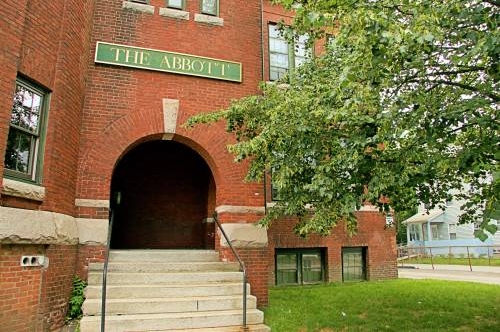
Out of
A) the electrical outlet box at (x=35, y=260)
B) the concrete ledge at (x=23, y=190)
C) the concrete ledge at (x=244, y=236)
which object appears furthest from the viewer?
the concrete ledge at (x=244, y=236)

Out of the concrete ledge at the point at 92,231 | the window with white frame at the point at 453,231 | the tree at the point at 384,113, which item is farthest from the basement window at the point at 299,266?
the window with white frame at the point at 453,231

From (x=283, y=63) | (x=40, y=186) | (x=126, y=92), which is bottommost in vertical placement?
(x=40, y=186)

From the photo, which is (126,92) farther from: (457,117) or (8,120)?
(457,117)

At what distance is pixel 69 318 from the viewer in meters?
7.29

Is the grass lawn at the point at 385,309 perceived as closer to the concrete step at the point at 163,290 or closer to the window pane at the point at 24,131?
the concrete step at the point at 163,290

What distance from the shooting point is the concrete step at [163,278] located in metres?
7.58

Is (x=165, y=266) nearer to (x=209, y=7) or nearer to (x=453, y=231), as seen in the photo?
(x=209, y=7)

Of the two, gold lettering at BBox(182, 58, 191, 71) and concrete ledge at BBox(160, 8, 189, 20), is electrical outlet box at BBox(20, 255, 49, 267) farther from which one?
concrete ledge at BBox(160, 8, 189, 20)

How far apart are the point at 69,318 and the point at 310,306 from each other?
16.2ft

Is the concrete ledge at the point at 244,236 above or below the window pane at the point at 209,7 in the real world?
below

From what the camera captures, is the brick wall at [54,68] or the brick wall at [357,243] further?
the brick wall at [357,243]

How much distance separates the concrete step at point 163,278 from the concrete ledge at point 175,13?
580 centimetres

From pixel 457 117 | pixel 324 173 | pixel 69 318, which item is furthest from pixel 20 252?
pixel 457 117

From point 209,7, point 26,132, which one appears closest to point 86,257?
point 26,132
